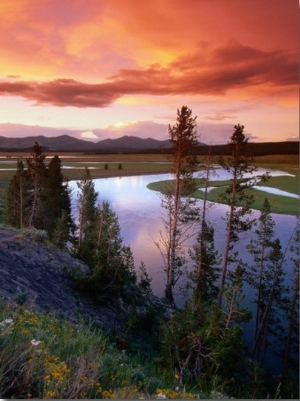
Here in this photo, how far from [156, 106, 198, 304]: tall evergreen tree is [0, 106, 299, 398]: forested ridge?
0.03 metres

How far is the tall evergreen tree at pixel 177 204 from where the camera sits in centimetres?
1094

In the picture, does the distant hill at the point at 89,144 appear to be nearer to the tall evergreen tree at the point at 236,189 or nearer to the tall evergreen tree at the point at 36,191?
the tall evergreen tree at the point at 36,191

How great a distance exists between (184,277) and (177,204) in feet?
9.86

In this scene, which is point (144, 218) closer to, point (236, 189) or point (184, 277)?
point (236, 189)

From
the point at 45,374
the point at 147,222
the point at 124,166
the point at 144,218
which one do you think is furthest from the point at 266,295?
the point at 45,374

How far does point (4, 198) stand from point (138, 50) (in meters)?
7.30

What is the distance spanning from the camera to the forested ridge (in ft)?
15.9

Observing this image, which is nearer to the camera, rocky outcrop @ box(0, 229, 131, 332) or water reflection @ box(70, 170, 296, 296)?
rocky outcrop @ box(0, 229, 131, 332)

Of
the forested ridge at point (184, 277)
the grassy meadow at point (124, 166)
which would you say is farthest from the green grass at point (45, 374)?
the grassy meadow at point (124, 166)

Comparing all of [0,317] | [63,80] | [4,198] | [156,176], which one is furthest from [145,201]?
[0,317]

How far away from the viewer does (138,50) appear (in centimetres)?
560

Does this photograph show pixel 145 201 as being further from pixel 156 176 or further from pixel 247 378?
pixel 247 378

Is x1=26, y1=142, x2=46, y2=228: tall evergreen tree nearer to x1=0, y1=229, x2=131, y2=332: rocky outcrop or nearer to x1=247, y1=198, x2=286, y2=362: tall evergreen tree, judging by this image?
x1=0, y1=229, x2=131, y2=332: rocky outcrop

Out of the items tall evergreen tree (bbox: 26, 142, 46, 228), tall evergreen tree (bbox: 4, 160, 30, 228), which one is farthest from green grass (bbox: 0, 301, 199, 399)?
tall evergreen tree (bbox: 26, 142, 46, 228)
